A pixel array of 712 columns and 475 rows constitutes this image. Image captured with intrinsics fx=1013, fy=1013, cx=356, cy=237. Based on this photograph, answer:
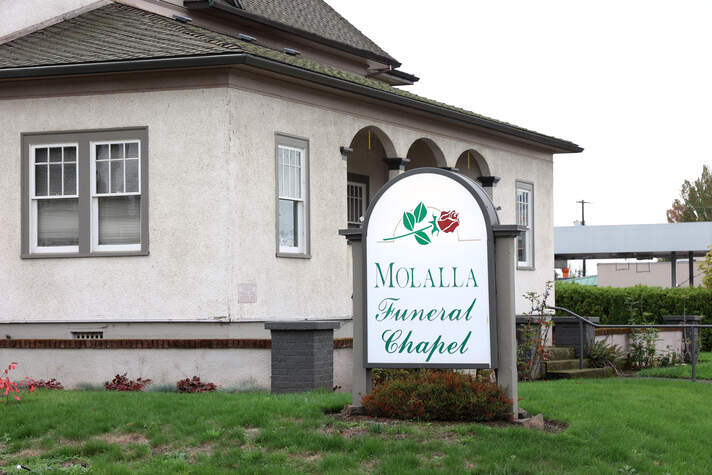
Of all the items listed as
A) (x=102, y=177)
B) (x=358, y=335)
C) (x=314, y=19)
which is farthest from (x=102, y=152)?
(x=314, y=19)

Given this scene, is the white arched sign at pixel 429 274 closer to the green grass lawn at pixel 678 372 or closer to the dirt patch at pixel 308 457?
the dirt patch at pixel 308 457

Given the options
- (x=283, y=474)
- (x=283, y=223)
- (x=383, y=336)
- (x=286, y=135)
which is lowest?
(x=283, y=474)

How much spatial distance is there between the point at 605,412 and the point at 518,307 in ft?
35.4

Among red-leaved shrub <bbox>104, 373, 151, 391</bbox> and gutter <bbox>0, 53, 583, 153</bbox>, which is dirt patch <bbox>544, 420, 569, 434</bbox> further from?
gutter <bbox>0, 53, 583, 153</bbox>

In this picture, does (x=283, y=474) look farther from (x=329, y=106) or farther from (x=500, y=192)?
(x=500, y=192)

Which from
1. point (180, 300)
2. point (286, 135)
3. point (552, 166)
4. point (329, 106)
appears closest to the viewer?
Result: point (180, 300)

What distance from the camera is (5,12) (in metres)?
18.5

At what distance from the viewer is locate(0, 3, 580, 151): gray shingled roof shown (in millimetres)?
15688

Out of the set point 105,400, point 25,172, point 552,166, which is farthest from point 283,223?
point 552,166

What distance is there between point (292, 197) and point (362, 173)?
4641 mm

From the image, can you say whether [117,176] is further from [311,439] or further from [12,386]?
[311,439]

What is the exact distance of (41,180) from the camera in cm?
1630

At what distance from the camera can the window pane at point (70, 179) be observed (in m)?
16.1

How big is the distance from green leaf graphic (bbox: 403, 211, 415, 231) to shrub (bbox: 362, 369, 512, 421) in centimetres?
165
